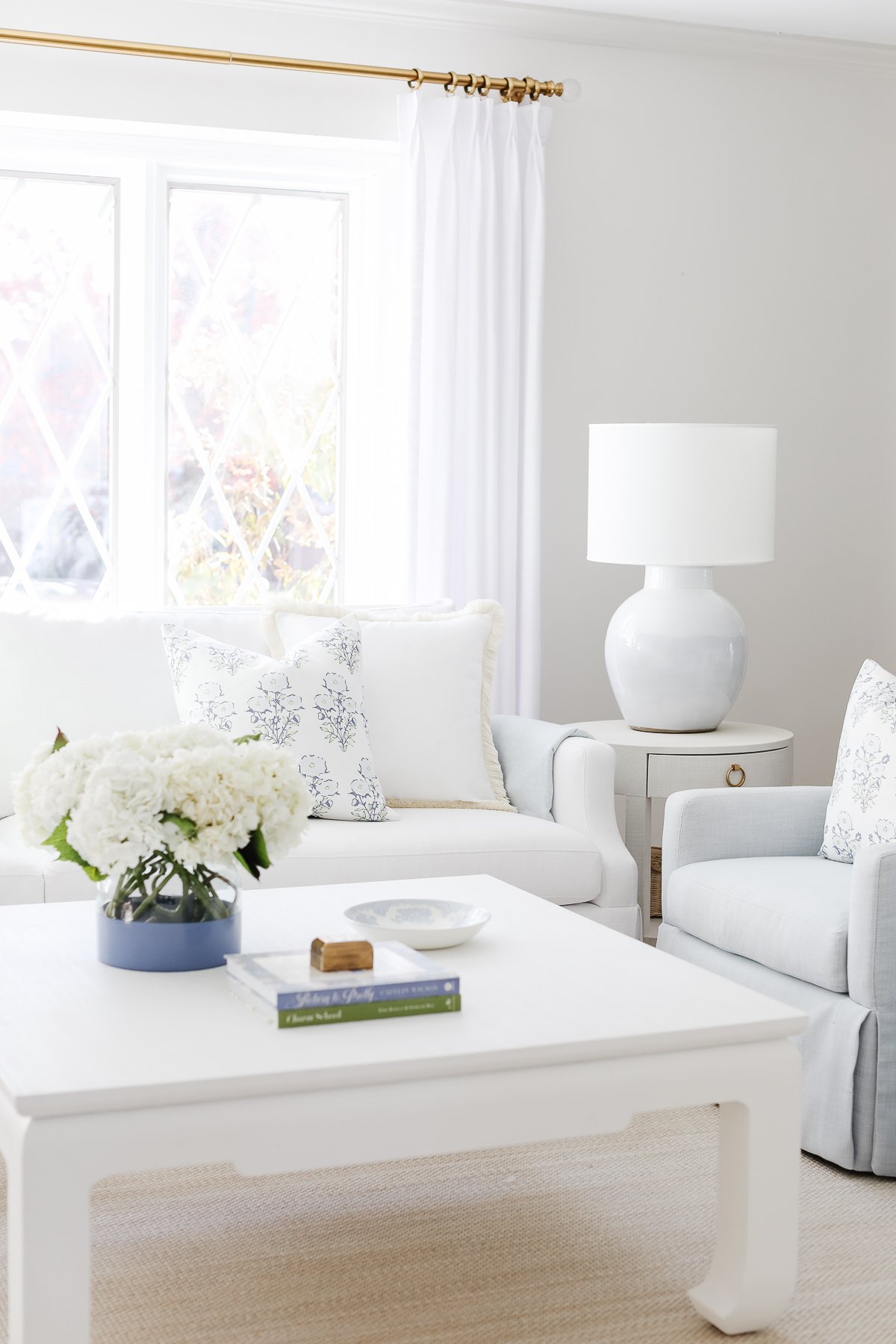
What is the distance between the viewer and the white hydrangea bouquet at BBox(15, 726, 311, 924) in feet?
5.96

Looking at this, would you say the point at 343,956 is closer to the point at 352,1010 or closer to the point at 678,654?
the point at 352,1010

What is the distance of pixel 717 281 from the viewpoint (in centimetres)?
432

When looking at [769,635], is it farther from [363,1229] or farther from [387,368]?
[363,1229]

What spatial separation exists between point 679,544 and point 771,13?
5.43 ft

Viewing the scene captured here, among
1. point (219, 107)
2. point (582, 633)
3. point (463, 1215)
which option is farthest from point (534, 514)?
point (463, 1215)

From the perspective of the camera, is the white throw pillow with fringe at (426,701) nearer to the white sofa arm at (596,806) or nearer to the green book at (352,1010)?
the white sofa arm at (596,806)

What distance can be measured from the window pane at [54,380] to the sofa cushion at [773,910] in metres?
2.04

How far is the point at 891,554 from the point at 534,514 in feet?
4.24

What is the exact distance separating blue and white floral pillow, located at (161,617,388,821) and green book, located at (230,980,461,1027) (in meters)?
1.23

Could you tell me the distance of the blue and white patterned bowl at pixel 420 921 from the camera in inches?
79.5

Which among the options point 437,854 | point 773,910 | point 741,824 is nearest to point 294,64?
point 437,854

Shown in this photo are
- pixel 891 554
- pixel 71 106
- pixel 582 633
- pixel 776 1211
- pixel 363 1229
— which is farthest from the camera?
pixel 891 554

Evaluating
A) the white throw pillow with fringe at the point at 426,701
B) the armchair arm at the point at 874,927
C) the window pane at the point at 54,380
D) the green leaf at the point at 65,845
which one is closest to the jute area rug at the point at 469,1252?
the armchair arm at the point at 874,927

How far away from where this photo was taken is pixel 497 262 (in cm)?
398
